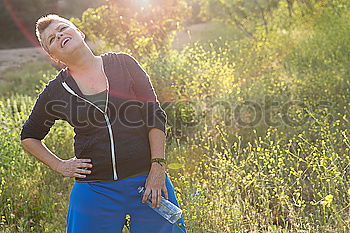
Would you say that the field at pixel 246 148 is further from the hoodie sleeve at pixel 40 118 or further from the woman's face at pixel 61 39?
the woman's face at pixel 61 39


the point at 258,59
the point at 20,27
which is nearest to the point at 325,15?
the point at 258,59

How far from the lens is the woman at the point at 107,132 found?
2156 mm

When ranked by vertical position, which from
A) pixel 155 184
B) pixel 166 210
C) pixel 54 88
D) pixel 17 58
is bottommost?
pixel 17 58

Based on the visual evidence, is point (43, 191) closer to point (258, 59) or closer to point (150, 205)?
point (150, 205)

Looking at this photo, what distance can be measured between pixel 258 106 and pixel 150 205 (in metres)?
4.64

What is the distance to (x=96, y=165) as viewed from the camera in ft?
7.20

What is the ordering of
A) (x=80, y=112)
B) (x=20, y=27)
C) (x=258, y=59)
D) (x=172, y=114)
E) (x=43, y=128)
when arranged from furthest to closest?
(x=20, y=27), (x=258, y=59), (x=172, y=114), (x=43, y=128), (x=80, y=112)

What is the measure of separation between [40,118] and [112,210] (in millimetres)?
646

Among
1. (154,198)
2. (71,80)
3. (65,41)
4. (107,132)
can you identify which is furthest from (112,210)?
(65,41)

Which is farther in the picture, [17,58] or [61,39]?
[17,58]

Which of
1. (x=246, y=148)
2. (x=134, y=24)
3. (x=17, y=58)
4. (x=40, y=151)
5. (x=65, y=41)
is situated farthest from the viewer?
(x=17, y=58)

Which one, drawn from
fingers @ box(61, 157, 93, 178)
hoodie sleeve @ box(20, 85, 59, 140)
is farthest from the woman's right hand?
hoodie sleeve @ box(20, 85, 59, 140)

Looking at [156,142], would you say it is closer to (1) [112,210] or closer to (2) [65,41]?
(1) [112,210]

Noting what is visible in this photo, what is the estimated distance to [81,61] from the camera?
2.15 m
